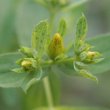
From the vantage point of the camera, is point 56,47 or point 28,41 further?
point 28,41

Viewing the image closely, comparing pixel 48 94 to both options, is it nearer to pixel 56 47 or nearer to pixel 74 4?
pixel 74 4

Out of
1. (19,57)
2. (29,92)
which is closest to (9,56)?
(19,57)

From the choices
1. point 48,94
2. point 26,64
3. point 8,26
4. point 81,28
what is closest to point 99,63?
point 81,28

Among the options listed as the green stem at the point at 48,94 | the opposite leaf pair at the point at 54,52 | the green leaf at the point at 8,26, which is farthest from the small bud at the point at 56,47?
the green leaf at the point at 8,26

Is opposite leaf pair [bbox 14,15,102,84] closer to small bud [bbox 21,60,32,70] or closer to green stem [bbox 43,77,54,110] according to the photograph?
small bud [bbox 21,60,32,70]

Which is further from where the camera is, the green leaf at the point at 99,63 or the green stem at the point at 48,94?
the green stem at the point at 48,94

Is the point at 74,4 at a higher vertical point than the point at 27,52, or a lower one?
higher

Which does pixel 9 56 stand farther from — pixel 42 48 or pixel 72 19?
pixel 72 19

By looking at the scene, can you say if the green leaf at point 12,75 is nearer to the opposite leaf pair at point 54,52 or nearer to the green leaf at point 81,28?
the opposite leaf pair at point 54,52
